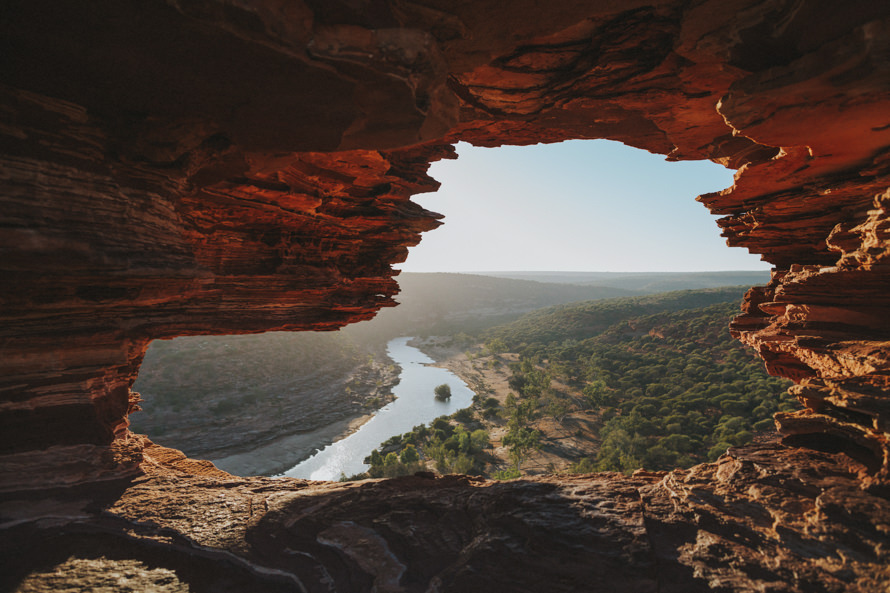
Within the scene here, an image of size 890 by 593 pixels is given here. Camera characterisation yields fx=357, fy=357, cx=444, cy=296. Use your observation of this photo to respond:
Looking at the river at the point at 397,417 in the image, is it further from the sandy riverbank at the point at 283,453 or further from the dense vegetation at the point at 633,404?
the dense vegetation at the point at 633,404

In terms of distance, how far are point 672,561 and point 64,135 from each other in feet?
35.6

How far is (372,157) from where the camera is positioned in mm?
9031

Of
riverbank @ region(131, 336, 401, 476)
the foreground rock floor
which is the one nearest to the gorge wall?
the foreground rock floor

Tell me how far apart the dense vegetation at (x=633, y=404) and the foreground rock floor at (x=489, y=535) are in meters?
23.5

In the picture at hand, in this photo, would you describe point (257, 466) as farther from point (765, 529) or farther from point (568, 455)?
point (765, 529)

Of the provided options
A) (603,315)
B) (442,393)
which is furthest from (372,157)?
(603,315)

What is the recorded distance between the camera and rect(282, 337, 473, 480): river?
31945mm

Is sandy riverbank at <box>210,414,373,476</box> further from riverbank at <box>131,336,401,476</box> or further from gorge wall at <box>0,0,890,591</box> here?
gorge wall at <box>0,0,890,591</box>

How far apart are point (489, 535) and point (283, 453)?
3333 cm

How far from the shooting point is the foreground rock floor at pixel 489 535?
4.55 m

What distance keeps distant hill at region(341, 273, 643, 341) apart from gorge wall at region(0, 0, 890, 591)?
90.7 m

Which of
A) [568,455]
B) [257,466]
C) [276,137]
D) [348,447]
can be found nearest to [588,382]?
[568,455]

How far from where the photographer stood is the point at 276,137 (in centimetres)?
636

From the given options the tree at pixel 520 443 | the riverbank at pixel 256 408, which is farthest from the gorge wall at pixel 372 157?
the riverbank at pixel 256 408
